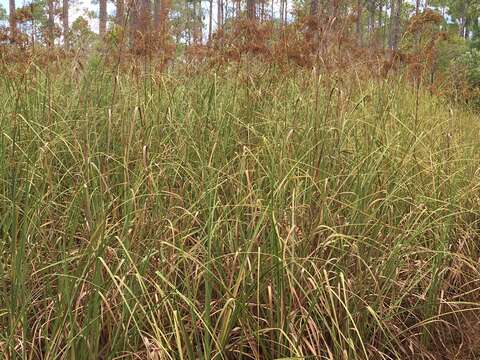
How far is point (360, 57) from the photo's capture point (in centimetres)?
445

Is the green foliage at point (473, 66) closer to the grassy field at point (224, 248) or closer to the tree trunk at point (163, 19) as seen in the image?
the grassy field at point (224, 248)

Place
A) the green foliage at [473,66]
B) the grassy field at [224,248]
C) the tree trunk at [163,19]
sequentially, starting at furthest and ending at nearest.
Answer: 1. the green foliage at [473,66]
2. the tree trunk at [163,19]
3. the grassy field at [224,248]

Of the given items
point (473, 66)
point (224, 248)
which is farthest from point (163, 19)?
point (473, 66)

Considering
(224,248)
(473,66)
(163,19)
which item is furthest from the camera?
(473,66)

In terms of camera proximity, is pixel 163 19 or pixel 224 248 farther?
pixel 163 19

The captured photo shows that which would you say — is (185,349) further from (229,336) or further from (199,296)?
(199,296)

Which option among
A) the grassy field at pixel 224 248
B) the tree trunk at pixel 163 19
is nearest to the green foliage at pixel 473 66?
the grassy field at pixel 224 248

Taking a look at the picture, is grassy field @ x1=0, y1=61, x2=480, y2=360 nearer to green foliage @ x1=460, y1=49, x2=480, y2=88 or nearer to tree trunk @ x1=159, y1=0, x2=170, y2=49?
tree trunk @ x1=159, y1=0, x2=170, y2=49

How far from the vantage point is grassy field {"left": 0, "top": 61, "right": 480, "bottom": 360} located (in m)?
1.54

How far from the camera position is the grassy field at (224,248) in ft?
5.04

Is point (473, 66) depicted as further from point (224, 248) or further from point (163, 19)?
point (224, 248)

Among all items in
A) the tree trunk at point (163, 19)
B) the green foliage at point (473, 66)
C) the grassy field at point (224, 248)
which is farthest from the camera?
the green foliage at point (473, 66)

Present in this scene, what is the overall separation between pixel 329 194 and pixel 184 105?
1.15 meters

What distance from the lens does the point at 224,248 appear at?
1982 millimetres
